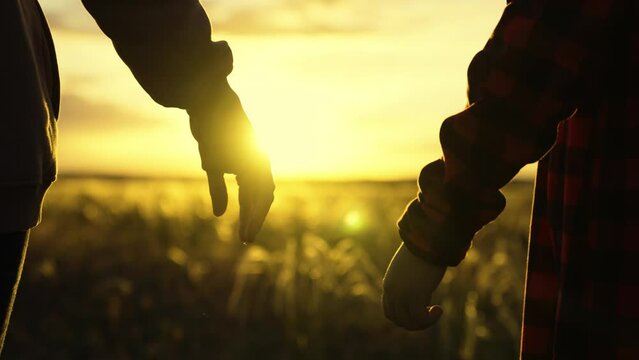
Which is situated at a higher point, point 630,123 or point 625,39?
point 625,39

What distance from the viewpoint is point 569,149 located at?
1.93 m

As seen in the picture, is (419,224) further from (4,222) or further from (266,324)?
(266,324)

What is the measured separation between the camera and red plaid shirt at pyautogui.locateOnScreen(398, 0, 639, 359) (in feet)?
6.00

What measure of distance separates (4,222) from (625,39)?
1.19m

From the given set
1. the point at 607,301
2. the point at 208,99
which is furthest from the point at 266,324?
the point at 607,301

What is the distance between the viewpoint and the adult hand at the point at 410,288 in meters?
2.06

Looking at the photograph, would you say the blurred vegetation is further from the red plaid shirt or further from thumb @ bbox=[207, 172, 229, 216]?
the red plaid shirt

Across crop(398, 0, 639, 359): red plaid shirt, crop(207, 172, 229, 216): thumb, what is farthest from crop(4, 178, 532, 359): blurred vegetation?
crop(398, 0, 639, 359): red plaid shirt

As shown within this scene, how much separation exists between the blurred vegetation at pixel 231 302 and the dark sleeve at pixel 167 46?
2302 mm

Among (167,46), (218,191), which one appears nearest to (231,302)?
(218,191)

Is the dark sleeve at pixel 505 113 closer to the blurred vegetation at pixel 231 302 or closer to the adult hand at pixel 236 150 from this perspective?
the adult hand at pixel 236 150

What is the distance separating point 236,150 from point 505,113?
672 mm

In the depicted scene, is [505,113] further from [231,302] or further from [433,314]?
[231,302]

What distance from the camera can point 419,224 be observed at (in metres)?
2.08
